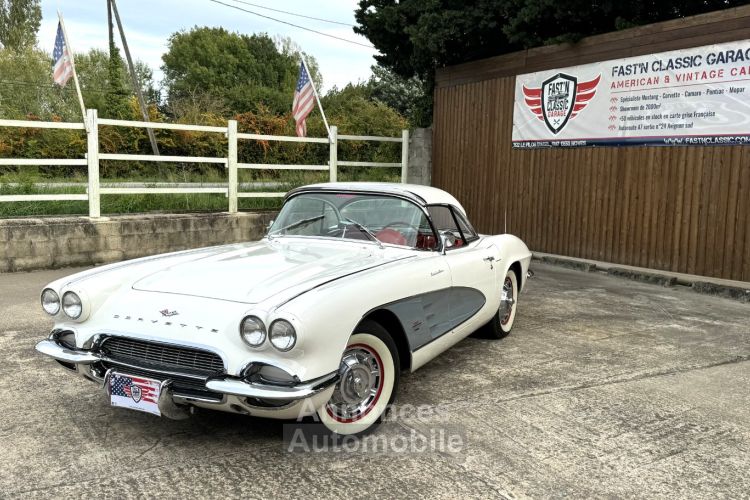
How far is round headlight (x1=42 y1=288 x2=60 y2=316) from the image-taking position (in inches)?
139

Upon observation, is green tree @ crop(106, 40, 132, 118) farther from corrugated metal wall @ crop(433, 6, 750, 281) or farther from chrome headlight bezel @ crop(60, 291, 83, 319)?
chrome headlight bezel @ crop(60, 291, 83, 319)

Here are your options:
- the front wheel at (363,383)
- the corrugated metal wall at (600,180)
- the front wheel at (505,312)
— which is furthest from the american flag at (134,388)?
the corrugated metal wall at (600,180)

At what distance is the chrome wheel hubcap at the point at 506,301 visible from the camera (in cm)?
549

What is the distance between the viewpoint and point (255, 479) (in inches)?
115

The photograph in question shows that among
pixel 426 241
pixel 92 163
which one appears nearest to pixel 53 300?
pixel 426 241

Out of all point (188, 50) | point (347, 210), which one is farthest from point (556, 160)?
point (188, 50)

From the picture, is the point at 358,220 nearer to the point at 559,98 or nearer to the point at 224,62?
the point at 559,98

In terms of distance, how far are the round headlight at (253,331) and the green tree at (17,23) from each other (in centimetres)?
5272

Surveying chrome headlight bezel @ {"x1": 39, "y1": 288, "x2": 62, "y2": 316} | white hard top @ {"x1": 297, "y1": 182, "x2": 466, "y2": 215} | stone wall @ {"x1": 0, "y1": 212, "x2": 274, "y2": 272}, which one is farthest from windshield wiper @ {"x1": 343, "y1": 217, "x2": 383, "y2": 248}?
stone wall @ {"x1": 0, "y1": 212, "x2": 274, "y2": 272}

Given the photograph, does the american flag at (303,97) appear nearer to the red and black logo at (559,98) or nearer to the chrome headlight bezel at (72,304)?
the red and black logo at (559,98)

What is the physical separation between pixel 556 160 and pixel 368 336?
8035 millimetres

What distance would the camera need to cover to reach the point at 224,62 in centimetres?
5344

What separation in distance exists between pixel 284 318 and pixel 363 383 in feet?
2.41

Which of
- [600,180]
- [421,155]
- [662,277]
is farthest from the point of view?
[421,155]
